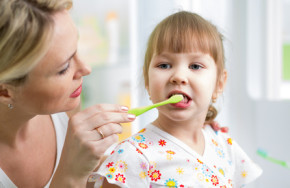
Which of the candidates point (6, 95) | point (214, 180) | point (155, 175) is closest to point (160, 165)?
point (155, 175)

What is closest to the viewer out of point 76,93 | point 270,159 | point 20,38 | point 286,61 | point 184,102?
point 20,38

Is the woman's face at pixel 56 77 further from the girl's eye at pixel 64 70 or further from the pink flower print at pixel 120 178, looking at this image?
the pink flower print at pixel 120 178

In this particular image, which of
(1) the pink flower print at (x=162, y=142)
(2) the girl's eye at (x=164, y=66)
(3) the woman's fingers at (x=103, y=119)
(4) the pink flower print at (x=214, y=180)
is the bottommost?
(4) the pink flower print at (x=214, y=180)

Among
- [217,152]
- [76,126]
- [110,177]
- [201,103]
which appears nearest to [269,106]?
[217,152]

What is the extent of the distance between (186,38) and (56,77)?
0.35 metres

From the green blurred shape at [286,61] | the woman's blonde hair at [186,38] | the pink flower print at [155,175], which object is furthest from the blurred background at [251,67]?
the pink flower print at [155,175]

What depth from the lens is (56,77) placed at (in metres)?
0.73

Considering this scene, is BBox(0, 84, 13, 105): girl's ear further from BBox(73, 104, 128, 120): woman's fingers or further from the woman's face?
BBox(73, 104, 128, 120): woman's fingers

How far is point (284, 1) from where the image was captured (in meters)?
1.58

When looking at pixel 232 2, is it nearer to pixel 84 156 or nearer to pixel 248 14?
pixel 248 14

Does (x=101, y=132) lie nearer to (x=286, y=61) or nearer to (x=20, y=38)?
(x=20, y=38)

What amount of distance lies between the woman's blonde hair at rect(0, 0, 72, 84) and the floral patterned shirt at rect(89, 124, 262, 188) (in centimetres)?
32

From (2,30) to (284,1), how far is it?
1.28m

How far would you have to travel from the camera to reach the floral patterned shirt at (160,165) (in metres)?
0.87
